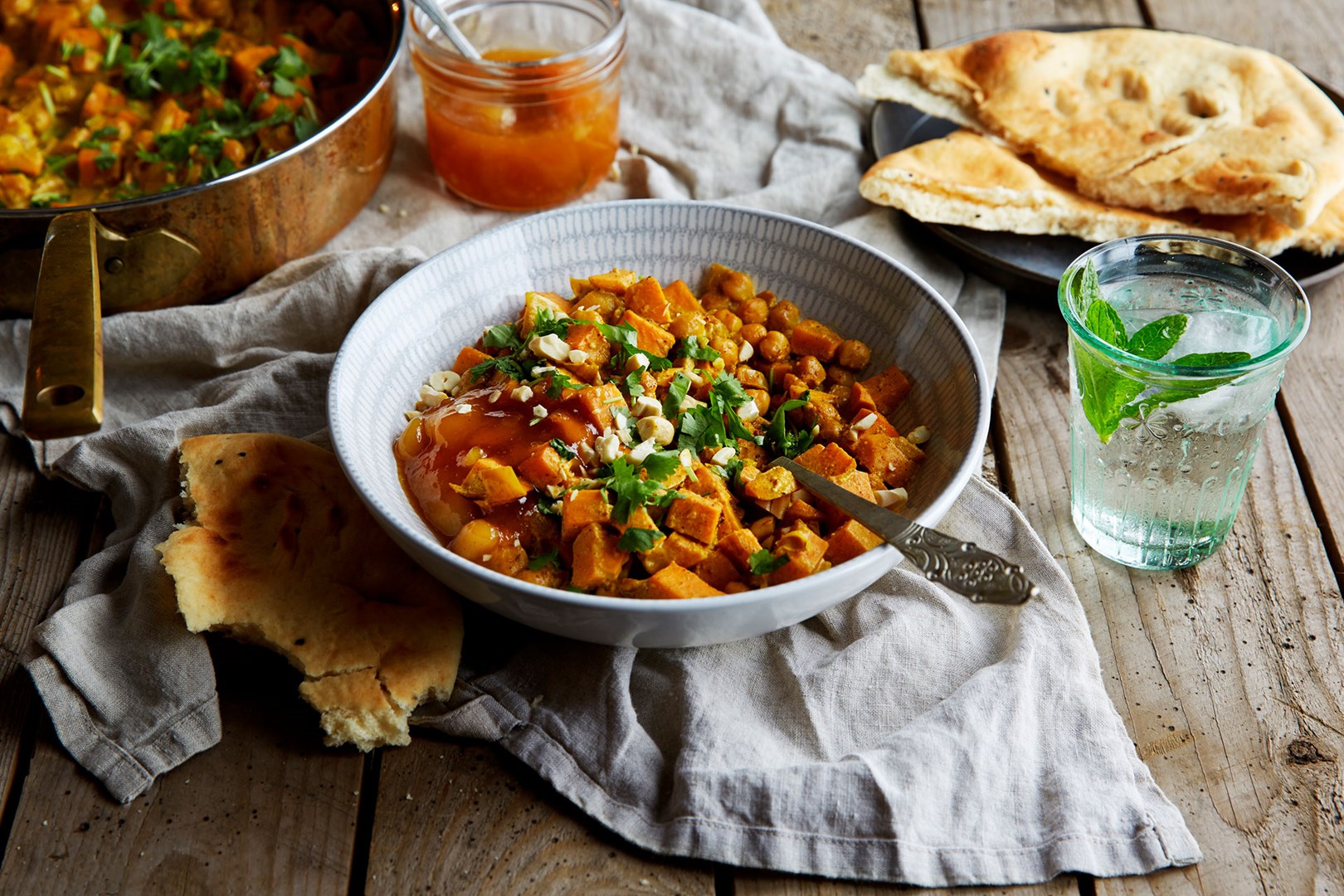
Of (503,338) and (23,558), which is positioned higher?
(503,338)

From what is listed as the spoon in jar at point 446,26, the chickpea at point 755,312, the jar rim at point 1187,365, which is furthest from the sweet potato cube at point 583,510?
the spoon in jar at point 446,26

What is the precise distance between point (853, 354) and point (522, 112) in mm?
1133

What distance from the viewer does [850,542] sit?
201 centimetres

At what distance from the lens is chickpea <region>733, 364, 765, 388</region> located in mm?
2416

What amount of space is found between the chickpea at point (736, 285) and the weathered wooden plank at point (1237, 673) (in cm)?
67

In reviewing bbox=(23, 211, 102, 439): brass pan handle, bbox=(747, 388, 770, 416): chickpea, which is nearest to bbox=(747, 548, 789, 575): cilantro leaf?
bbox=(747, 388, 770, 416): chickpea

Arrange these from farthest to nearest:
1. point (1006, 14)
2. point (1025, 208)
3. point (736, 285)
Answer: point (1006, 14), point (1025, 208), point (736, 285)

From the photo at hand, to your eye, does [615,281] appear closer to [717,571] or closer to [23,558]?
[717,571]

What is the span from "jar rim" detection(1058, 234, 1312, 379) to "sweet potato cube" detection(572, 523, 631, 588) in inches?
36.2

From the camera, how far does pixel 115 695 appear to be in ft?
6.56

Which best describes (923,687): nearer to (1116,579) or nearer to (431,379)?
(1116,579)

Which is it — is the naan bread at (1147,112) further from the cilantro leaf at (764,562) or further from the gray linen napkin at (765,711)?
the cilantro leaf at (764,562)

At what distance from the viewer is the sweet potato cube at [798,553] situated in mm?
1968

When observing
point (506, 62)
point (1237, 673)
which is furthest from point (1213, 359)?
point (506, 62)
